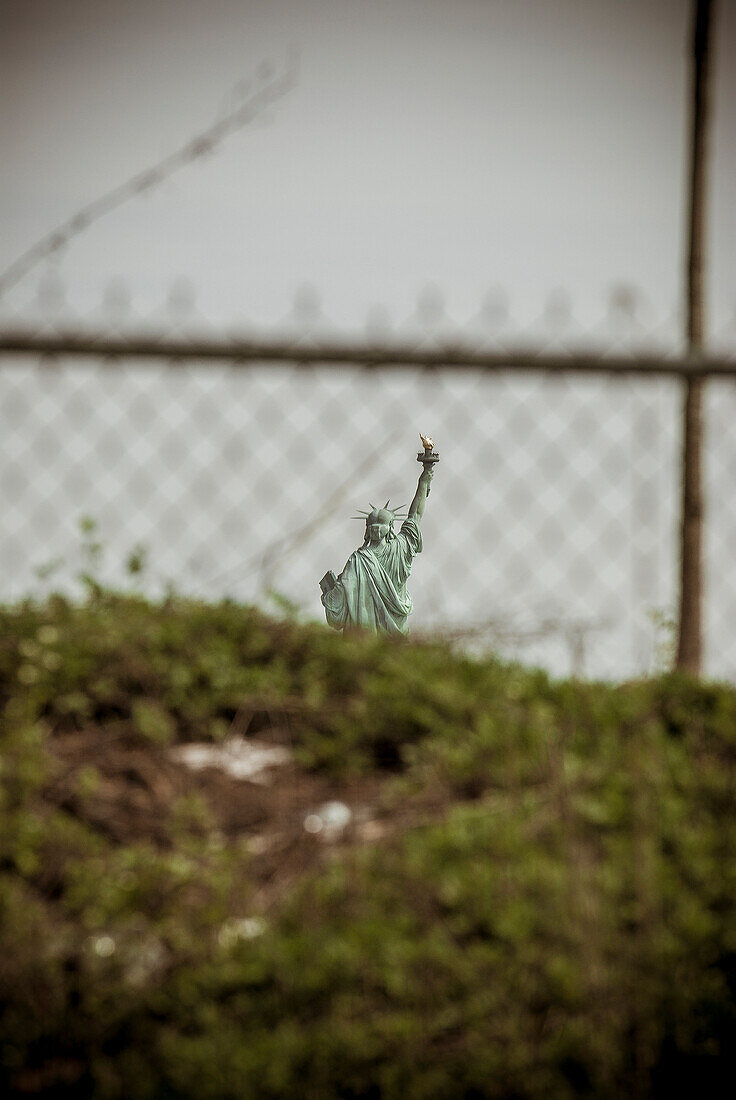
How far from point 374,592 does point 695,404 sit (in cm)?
165

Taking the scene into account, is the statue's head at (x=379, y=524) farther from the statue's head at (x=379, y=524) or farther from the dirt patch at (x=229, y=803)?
the dirt patch at (x=229, y=803)

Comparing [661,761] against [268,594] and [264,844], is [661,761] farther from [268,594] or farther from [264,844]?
[268,594]

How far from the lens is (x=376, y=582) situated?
4234 millimetres

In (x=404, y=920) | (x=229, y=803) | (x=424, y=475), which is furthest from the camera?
(x=424, y=475)

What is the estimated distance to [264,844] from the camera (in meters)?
2.25

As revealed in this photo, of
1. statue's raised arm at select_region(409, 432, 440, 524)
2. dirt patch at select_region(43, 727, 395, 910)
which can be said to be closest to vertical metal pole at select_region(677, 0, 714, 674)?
statue's raised arm at select_region(409, 432, 440, 524)

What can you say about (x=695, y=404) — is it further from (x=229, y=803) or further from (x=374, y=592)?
(x=229, y=803)

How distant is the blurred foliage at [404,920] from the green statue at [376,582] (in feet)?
4.28

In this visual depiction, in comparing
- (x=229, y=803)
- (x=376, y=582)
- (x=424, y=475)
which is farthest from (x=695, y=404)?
(x=229, y=803)

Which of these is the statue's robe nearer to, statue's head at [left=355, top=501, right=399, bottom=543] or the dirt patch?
statue's head at [left=355, top=501, right=399, bottom=543]

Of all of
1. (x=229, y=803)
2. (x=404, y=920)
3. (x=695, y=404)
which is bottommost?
(x=404, y=920)

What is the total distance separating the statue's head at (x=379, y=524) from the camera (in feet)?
12.0

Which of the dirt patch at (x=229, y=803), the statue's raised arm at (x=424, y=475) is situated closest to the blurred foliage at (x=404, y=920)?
the dirt patch at (x=229, y=803)

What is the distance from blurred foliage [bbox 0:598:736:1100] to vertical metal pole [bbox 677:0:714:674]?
1252 mm
